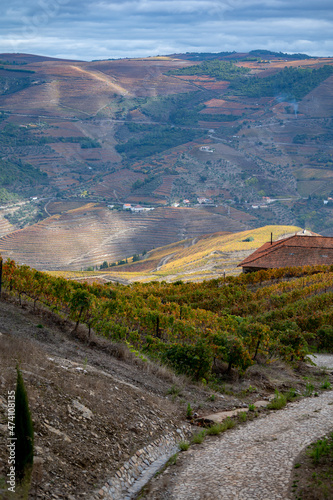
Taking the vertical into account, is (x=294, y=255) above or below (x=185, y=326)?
below

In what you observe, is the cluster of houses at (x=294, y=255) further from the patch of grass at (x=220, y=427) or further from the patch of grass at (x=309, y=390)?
the patch of grass at (x=220, y=427)

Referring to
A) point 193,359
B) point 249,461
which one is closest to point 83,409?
point 249,461

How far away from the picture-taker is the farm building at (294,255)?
34.0 meters

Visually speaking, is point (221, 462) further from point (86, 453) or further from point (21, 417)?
point (21, 417)

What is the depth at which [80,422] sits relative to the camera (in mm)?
6363

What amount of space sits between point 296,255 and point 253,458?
29254mm

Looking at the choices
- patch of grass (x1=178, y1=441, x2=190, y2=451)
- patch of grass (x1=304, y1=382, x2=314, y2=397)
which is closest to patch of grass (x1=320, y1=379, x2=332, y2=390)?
patch of grass (x1=304, y1=382, x2=314, y2=397)

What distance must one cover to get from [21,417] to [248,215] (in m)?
156

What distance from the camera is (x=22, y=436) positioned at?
4988 mm

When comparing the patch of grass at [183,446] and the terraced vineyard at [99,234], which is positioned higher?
the patch of grass at [183,446]

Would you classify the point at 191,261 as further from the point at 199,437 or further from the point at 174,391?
the point at 199,437

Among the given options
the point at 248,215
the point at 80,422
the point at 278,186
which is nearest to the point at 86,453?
the point at 80,422

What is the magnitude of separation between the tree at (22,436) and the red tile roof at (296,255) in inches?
1169

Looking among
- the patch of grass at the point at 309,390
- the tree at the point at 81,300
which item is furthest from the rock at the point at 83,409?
the patch of grass at the point at 309,390
